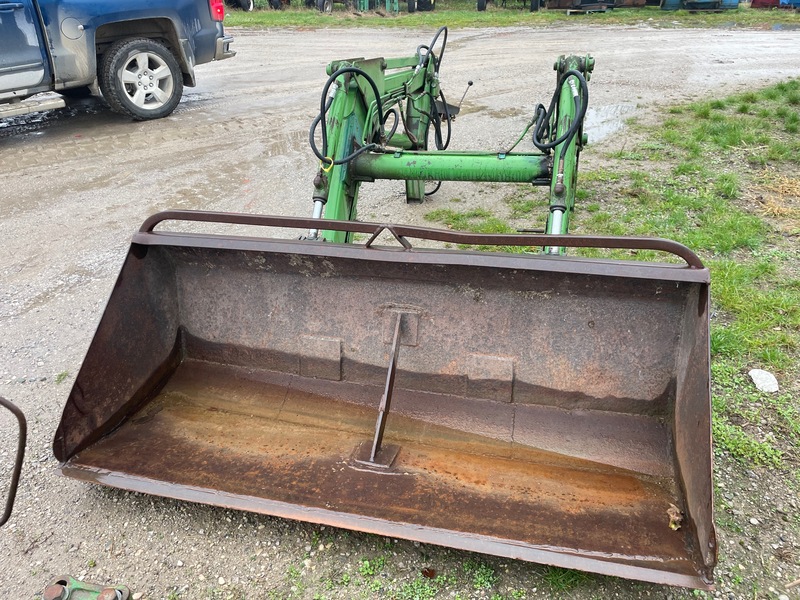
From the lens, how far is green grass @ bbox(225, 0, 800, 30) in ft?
54.5

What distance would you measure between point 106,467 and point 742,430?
8.58 feet

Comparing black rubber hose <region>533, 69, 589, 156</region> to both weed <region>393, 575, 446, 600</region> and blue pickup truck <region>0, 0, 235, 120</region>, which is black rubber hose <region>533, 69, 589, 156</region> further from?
blue pickup truck <region>0, 0, 235, 120</region>

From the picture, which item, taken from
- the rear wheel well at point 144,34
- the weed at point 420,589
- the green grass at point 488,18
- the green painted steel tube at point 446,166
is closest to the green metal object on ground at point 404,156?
the green painted steel tube at point 446,166

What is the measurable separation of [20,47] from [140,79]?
131 centimetres

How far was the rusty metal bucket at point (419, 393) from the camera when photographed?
80.7 inches

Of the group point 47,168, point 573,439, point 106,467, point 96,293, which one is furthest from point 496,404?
point 47,168

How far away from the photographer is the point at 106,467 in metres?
2.26

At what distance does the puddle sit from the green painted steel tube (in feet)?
12.5

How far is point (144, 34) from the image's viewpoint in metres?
7.14

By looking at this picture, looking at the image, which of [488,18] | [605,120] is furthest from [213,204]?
[488,18]

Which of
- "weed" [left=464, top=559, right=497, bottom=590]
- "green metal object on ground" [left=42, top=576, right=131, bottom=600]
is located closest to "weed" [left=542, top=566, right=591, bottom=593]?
"weed" [left=464, top=559, right=497, bottom=590]

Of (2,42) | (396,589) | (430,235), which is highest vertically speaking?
(2,42)

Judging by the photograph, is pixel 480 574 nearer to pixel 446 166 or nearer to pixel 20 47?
pixel 446 166

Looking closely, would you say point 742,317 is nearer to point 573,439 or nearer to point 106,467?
point 573,439
